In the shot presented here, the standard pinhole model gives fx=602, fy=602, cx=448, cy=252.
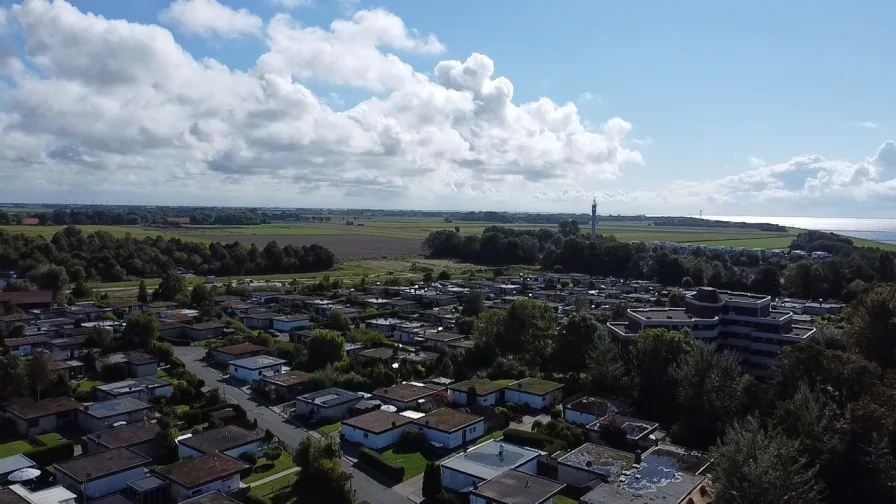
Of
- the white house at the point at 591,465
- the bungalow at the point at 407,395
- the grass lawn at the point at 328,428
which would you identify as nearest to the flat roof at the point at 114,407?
the grass lawn at the point at 328,428

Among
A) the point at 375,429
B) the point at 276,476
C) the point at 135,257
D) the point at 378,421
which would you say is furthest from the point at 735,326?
the point at 135,257

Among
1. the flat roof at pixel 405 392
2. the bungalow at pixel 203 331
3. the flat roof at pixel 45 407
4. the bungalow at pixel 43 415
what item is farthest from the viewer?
the bungalow at pixel 203 331

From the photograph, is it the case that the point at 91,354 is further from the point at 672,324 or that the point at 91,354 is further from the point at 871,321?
the point at 871,321

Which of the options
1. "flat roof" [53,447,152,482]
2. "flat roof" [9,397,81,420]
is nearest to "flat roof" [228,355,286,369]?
"flat roof" [9,397,81,420]

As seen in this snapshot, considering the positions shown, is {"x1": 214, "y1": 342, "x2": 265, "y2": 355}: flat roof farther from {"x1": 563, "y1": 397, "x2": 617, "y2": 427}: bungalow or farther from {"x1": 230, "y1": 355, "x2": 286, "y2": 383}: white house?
{"x1": 563, "y1": 397, "x2": 617, "y2": 427}: bungalow

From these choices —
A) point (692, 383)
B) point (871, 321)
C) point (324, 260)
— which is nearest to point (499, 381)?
point (692, 383)

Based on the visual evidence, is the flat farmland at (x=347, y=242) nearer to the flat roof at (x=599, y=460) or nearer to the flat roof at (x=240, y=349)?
the flat roof at (x=240, y=349)

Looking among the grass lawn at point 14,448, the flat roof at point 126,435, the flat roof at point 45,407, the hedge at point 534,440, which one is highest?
the flat roof at point 45,407
